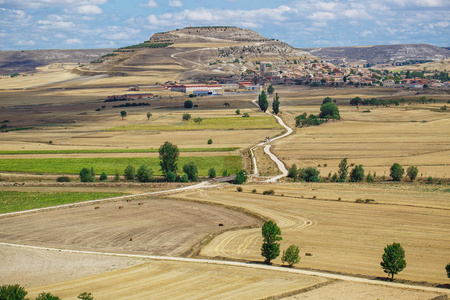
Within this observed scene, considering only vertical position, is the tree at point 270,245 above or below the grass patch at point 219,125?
below

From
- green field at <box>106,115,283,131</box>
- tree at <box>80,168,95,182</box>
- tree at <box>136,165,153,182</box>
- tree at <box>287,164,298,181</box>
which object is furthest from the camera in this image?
green field at <box>106,115,283,131</box>

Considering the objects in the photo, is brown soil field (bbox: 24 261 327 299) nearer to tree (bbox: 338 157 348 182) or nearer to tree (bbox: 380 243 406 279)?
tree (bbox: 380 243 406 279)

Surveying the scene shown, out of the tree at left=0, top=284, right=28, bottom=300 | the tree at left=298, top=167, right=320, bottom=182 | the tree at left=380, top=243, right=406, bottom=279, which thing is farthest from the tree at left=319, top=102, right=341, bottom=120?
the tree at left=0, top=284, right=28, bottom=300

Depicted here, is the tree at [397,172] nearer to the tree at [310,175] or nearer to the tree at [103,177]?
the tree at [310,175]

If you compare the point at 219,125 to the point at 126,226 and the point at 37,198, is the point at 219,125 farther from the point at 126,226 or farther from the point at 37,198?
the point at 126,226

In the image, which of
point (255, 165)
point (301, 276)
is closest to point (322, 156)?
point (255, 165)

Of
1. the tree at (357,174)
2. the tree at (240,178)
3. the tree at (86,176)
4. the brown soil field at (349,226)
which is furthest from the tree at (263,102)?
the brown soil field at (349,226)
